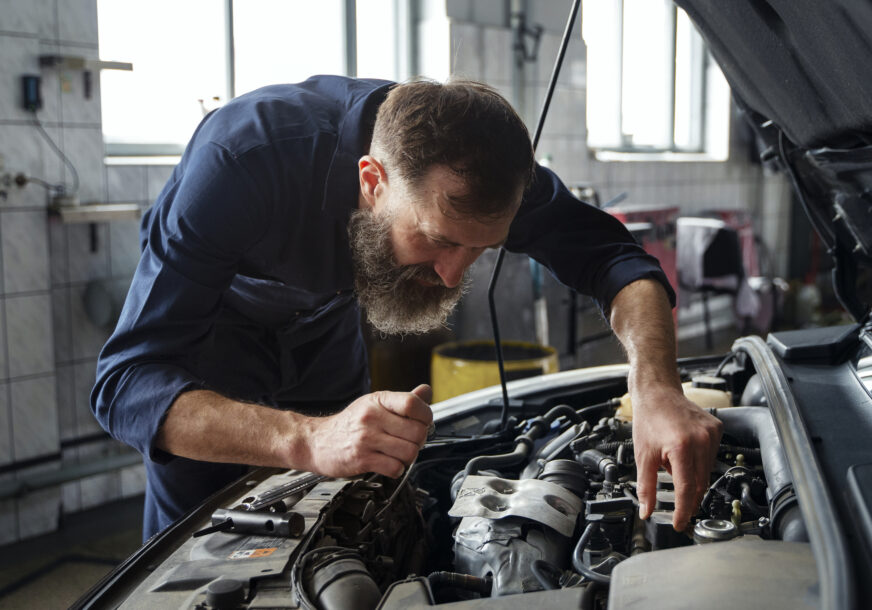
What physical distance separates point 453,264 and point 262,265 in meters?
0.36

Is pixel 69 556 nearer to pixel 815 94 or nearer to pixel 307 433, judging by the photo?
pixel 307 433

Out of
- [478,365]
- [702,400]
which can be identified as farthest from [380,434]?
[478,365]

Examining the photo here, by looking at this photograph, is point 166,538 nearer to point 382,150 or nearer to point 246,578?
point 246,578

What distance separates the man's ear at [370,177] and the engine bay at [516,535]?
48 cm

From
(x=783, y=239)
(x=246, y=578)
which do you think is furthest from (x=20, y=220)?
(x=783, y=239)

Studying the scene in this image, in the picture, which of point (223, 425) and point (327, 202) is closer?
point (223, 425)

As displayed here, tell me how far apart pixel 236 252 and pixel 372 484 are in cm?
44

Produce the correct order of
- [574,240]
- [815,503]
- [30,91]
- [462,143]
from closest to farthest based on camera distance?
[815,503] → [462,143] → [574,240] → [30,91]

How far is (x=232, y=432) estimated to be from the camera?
115cm

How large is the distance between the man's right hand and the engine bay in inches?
4.1

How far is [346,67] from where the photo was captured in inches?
162

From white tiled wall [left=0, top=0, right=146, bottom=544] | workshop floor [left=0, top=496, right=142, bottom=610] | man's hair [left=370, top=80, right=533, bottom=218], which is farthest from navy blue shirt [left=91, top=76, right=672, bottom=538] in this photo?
white tiled wall [left=0, top=0, right=146, bottom=544]

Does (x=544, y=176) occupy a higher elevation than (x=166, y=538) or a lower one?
higher

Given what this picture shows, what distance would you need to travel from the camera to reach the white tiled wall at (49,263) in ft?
9.55
